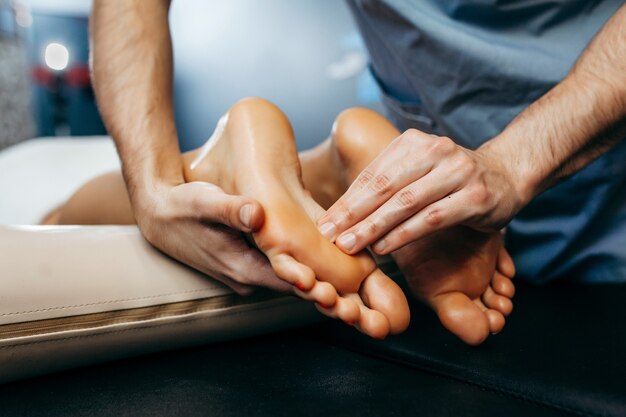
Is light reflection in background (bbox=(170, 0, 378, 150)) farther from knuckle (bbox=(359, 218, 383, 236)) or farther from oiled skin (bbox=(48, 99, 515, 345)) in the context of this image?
knuckle (bbox=(359, 218, 383, 236))

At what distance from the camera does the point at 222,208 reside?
52 cm

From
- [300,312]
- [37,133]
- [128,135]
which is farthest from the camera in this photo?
[37,133]

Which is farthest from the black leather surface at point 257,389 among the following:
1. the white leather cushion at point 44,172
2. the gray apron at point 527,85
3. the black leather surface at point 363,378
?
the white leather cushion at point 44,172

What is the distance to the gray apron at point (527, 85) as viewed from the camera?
848 millimetres

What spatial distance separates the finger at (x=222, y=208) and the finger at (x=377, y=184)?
9 centimetres

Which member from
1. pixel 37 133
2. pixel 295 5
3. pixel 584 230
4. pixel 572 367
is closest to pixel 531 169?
pixel 572 367

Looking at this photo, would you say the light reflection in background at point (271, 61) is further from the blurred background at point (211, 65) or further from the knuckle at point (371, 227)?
the knuckle at point (371, 227)

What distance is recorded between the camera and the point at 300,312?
668 millimetres

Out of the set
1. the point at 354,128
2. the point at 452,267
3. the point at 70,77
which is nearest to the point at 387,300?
the point at 452,267

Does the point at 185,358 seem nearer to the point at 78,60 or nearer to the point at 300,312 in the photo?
the point at 300,312

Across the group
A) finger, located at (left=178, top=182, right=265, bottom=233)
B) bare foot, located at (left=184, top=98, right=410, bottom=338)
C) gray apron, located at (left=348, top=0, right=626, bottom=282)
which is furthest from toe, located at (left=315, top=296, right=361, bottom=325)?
gray apron, located at (left=348, top=0, right=626, bottom=282)

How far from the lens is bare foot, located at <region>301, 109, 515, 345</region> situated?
601mm

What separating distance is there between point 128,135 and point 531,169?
23.3 inches

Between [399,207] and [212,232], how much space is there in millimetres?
203
